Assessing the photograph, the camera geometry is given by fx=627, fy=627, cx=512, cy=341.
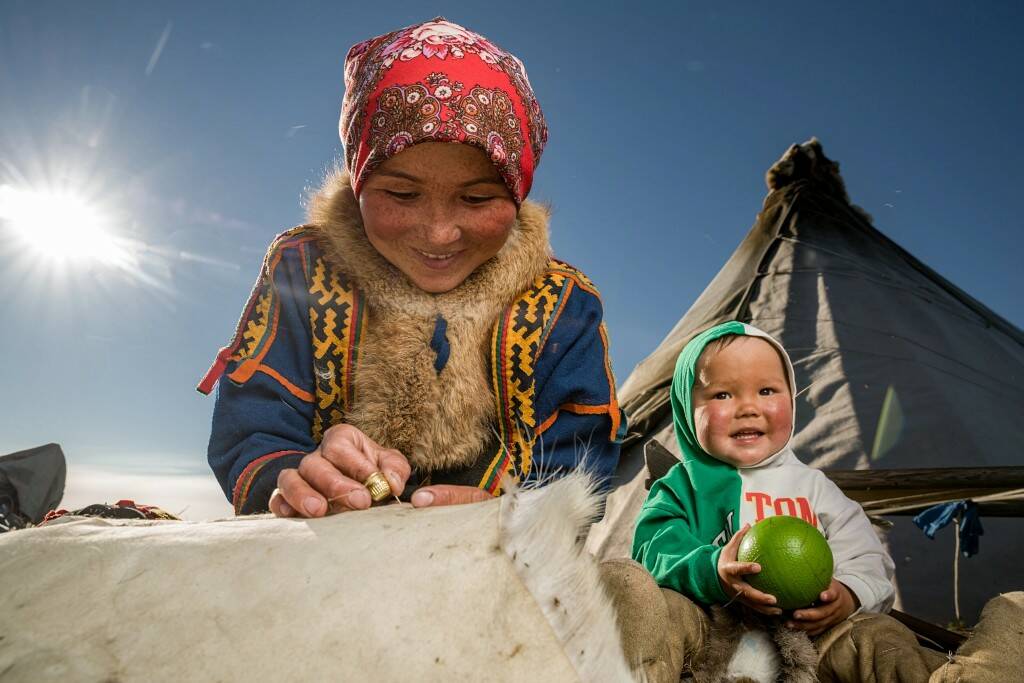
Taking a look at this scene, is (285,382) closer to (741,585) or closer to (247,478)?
(247,478)

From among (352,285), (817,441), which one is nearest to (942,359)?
(817,441)

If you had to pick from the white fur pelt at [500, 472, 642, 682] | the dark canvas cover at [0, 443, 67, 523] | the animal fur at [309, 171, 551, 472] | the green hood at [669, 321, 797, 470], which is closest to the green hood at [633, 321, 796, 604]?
the green hood at [669, 321, 797, 470]

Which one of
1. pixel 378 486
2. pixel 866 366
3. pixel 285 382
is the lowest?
pixel 378 486

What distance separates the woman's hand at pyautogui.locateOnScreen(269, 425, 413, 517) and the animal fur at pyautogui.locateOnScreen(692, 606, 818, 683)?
25.1 inches

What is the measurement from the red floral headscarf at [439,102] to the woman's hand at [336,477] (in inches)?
26.1

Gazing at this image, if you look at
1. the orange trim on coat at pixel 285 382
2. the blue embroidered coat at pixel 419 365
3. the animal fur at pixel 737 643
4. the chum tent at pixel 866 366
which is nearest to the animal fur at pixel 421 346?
the blue embroidered coat at pixel 419 365

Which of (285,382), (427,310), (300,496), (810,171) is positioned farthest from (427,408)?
(810,171)

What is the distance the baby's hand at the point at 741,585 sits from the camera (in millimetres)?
1109

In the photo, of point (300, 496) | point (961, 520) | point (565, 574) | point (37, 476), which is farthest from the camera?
point (37, 476)

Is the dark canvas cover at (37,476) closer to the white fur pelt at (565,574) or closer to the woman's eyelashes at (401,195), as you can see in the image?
the woman's eyelashes at (401,195)

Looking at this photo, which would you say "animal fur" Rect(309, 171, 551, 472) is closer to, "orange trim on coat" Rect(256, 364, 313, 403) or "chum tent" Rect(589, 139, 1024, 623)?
"orange trim on coat" Rect(256, 364, 313, 403)

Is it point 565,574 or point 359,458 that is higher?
point 359,458

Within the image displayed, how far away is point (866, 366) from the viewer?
11.9 ft

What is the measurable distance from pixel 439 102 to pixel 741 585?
1.10 m
